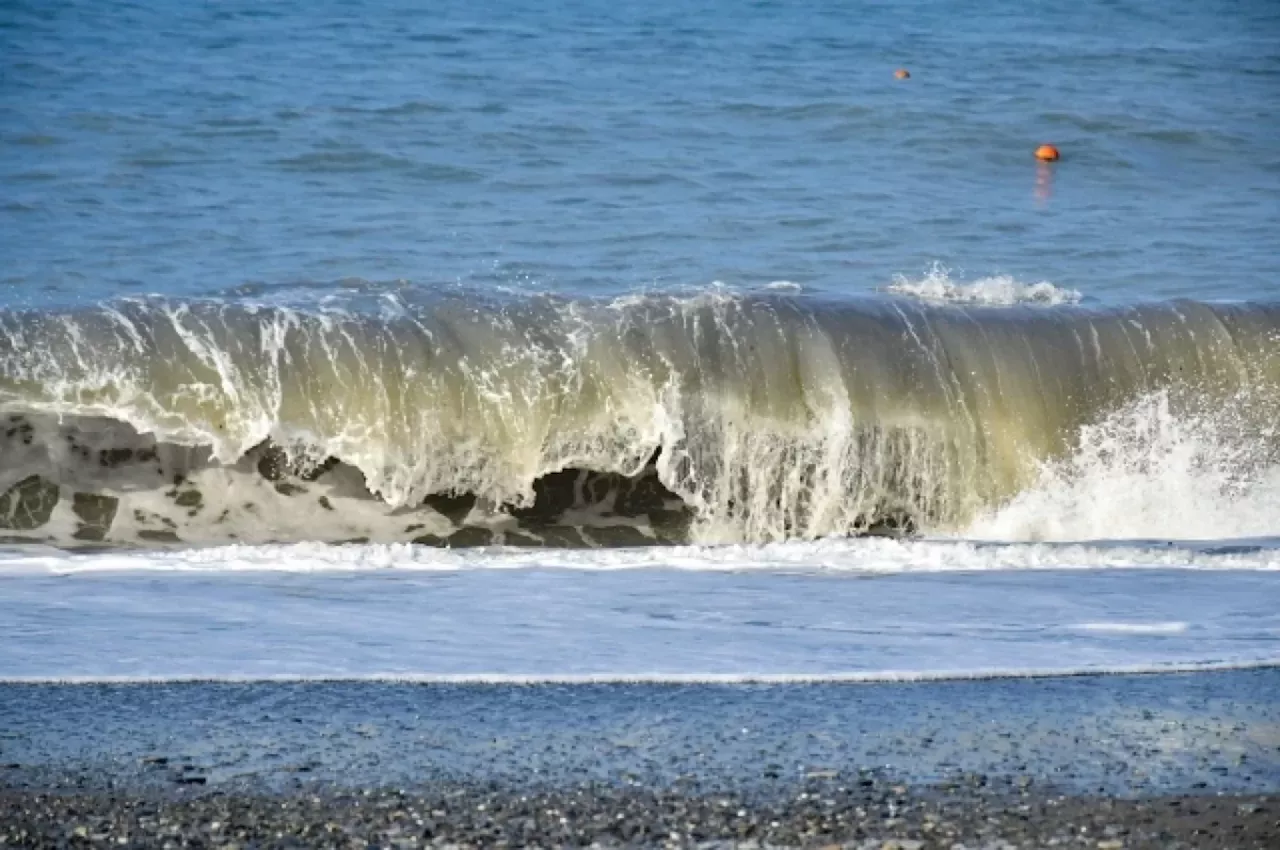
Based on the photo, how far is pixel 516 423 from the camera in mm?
10109

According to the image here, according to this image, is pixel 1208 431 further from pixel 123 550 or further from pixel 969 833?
pixel 969 833

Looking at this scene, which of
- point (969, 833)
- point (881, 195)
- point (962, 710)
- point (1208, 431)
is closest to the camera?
point (969, 833)

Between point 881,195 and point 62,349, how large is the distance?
950cm

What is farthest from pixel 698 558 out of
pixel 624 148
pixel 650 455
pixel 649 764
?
pixel 624 148

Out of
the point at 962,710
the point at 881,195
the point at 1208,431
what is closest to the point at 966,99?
the point at 881,195

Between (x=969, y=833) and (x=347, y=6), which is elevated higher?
(x=347, y=6)

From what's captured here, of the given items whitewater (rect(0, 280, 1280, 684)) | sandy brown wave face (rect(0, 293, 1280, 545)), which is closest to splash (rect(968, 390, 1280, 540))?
whitewater (rect(0, 280, 1280, 684))

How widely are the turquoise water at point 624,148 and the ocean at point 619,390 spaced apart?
0.09 meters

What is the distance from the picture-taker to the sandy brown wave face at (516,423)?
9680 mm

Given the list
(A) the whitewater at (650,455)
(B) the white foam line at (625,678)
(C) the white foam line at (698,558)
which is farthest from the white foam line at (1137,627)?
(C) the white foam line at (698,558)

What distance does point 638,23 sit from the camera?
27.2 m

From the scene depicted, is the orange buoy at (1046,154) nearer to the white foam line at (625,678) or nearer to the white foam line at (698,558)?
the white foam line at (698,558)

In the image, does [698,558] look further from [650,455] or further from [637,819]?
[637,819]

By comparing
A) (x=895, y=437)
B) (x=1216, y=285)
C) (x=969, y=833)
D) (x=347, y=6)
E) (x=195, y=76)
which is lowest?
(x=969, y=833)
